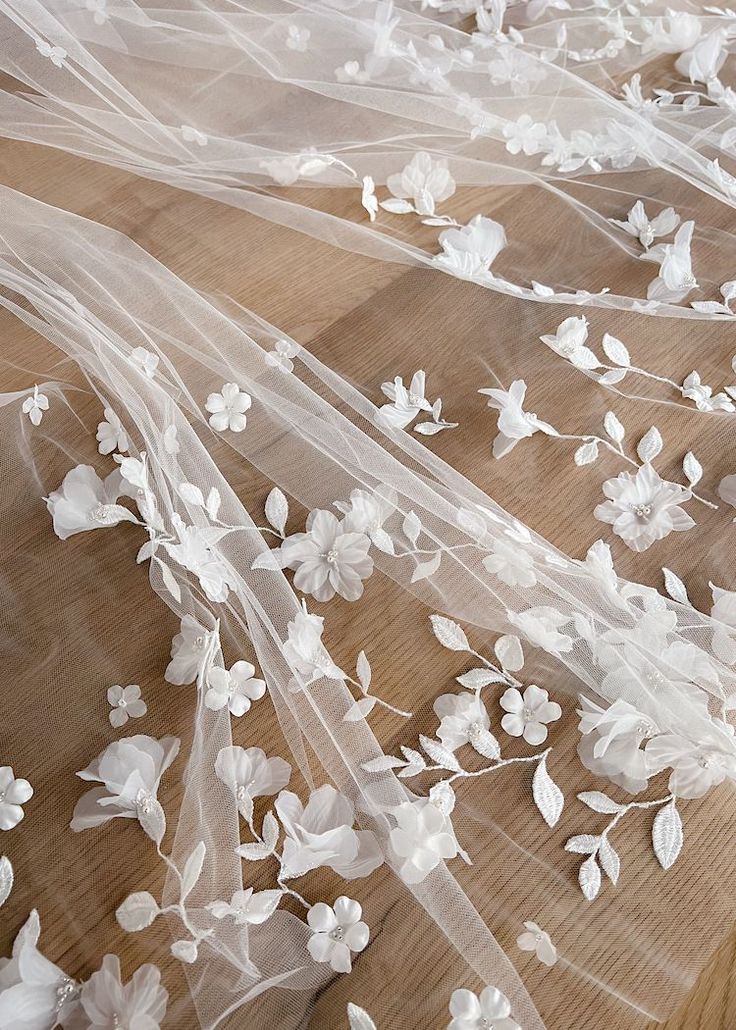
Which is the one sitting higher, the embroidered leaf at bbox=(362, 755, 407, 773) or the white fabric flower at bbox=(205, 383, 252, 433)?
the white fabric flower at bbox=(205, 383, 252, 433)

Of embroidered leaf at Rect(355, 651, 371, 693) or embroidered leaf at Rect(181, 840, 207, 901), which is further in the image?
embroidered leaf at Rect(355, 651, 371, 693)

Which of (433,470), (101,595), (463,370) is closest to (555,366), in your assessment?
(463,370)

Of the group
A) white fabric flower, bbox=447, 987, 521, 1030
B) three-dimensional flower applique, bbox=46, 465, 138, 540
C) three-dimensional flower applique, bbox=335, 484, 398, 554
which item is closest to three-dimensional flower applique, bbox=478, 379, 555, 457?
three-dimensional flower applique, bbox=335, 484, 398, 554

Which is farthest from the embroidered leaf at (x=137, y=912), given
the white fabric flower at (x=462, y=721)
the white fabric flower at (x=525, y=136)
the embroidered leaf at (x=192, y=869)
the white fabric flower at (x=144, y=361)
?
the white fabric flower at (x=525, y=136)

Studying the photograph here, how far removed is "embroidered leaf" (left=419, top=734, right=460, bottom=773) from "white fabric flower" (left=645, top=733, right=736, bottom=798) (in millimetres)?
148

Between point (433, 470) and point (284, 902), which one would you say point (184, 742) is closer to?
point (284, 902)

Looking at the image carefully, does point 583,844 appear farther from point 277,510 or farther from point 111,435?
point 111,435

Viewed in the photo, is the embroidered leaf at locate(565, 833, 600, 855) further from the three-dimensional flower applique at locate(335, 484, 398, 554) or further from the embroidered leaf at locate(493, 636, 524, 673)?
the three-dimensional flower applique at locate(335, 484, 398, 554)

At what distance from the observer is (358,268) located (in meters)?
1.06

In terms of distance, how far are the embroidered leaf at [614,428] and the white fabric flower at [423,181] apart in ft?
1.24

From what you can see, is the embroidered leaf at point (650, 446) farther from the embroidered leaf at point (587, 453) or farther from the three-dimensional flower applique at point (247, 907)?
the three-dimensional flower applique at point (247, 907)

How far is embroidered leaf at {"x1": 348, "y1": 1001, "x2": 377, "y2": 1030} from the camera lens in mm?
618

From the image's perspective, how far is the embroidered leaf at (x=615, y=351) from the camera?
960mm

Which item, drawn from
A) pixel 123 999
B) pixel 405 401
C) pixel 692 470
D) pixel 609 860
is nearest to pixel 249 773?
pixel 123 999
